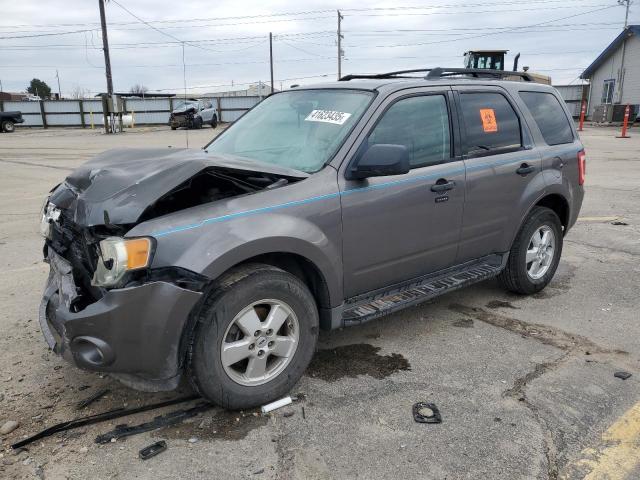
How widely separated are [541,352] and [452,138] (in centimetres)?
166

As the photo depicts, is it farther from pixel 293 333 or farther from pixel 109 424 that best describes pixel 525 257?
pixel 109 424

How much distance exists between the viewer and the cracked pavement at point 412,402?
2.58m

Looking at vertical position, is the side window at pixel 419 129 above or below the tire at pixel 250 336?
above

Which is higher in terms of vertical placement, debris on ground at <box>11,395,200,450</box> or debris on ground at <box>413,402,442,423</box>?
debris on ground at <box>11,395,200,450</box>

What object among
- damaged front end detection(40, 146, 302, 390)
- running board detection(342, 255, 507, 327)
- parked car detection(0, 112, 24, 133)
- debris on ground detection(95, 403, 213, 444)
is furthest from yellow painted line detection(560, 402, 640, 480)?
parked car detection(0, 112, 24, 133)

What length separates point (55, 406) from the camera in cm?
305

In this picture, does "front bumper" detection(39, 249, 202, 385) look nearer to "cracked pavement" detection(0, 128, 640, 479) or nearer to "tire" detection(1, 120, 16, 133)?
"cracked pavement" detection(0, 128, 640, 479)

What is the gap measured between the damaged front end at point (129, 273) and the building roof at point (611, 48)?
125 feet

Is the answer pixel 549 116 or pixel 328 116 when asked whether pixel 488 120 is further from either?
pixel 328 116

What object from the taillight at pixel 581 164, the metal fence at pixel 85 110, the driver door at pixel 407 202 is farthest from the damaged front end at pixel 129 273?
the metal fence at pixel 85 110

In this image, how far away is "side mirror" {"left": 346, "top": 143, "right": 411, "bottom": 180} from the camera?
3.14m

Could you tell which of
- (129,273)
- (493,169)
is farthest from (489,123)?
(129,273)

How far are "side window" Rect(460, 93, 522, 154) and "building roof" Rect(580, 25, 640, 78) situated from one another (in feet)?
116

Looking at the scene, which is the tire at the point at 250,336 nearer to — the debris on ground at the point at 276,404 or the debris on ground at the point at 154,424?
the debris on ground at the point at 276,404
